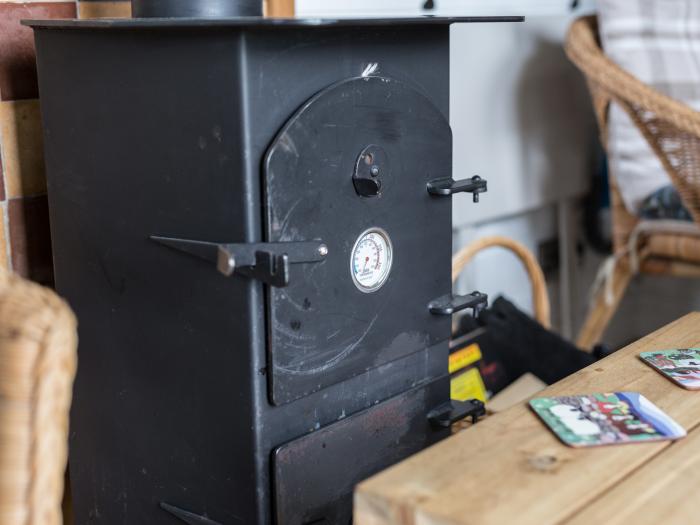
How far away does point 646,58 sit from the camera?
7.27 feet

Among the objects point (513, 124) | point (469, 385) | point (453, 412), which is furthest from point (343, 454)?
point (513, 124)

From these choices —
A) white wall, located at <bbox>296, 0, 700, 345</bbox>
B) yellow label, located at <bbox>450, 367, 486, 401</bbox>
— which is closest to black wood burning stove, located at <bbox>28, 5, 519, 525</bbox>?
yellow label, located at <bbox>450, 367, 486, 401</bbox>

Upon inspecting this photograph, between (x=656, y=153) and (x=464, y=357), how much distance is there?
61cm

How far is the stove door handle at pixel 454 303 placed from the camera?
1.29 metres

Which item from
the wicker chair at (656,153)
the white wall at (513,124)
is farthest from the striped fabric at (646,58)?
the white wall at (513,124)

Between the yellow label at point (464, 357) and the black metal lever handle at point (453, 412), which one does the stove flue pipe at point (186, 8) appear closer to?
the black metal lever handle at point (453, 412)

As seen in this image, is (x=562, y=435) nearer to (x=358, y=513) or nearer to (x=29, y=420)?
(x=358, y=513)

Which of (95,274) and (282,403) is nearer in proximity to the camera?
(282,403)

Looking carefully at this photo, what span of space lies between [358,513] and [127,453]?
464 mm

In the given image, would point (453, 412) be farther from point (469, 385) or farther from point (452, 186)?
point (469, 385)

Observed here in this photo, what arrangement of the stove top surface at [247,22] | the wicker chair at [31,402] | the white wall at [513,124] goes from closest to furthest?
the wicker chair at [31,402], the stove top surface at [247,22], the white wall at [513,124]

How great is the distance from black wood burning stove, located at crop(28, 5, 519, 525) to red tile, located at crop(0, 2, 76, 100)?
0.13 metres

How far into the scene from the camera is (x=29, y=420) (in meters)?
0.67

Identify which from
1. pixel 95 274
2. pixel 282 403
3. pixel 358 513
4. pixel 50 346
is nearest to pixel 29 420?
pixel 50 346
